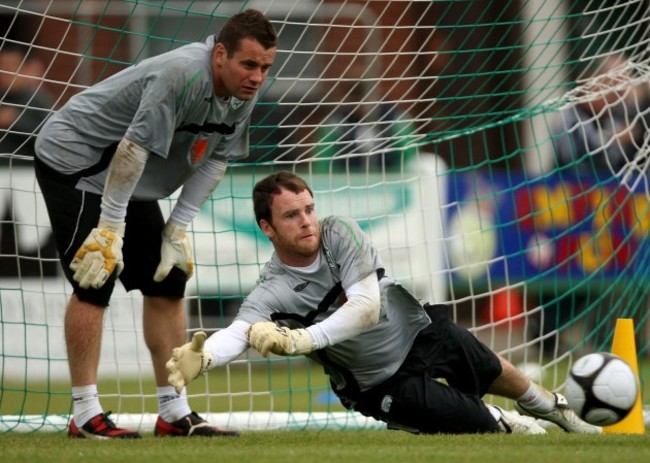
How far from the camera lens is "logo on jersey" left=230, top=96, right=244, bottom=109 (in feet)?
17.1

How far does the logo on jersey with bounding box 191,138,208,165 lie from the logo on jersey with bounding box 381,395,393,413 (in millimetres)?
1220

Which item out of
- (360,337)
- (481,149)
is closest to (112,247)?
(360,337)

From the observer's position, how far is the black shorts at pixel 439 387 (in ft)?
16.6

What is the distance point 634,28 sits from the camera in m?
6.92

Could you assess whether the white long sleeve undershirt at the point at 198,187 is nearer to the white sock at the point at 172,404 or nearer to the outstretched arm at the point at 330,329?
the white sock at the point at 172,404

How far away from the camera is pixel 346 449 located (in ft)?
15.0

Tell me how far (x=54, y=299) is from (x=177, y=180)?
4.00 m

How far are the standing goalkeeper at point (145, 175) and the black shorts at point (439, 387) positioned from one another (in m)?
0.72

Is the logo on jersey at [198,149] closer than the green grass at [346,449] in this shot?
No

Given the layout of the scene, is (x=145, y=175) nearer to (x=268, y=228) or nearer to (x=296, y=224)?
(x=268, y=228)

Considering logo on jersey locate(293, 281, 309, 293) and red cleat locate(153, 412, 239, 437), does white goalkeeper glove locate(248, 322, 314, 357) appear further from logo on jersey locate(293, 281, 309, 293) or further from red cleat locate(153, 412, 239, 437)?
red cleat locate(153, 412, 239, 437)

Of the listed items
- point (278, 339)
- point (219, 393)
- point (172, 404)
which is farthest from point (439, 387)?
point (219, 393)

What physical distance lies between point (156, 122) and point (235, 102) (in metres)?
0.42

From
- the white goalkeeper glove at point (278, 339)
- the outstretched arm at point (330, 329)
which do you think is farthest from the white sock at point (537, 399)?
the white goalkeeper glove at point (278, 339)
